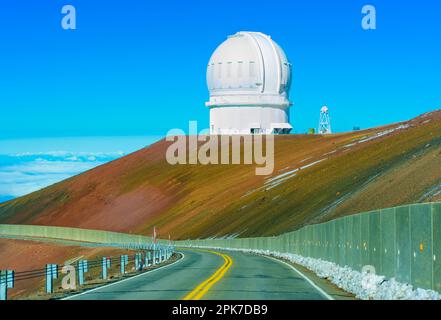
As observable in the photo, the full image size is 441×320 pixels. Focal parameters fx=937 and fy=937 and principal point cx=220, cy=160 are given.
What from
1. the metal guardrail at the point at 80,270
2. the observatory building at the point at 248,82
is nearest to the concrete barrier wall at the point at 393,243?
the metal guardrail at the point at 80,270

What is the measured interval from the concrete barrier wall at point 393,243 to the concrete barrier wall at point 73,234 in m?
64.7

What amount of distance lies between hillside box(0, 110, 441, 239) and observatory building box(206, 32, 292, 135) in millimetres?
6301

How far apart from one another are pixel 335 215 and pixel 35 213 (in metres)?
89.5

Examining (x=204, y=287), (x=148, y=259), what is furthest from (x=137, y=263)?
(x=204, y=287)

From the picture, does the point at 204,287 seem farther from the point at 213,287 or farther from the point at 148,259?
the point at 148,259

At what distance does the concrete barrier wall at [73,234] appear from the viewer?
331ft

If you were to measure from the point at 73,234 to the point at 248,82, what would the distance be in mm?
32181

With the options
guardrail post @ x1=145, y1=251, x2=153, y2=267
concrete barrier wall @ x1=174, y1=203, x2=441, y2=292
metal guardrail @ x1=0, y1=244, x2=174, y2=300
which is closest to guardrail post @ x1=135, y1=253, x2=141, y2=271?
metal guardrail @ x1=0, y1=244, x2=174, y2=300

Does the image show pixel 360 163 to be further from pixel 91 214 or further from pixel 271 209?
pixel 91 214

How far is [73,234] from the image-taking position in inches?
4473

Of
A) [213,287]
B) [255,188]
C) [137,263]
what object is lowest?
[213,287]

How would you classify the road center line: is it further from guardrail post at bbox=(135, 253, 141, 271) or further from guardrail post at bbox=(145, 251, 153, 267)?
guardrail post at bbox=(145, 251, 153, 267)

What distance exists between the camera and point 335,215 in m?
72.8

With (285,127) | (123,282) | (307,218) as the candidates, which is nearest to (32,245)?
(307,218)
